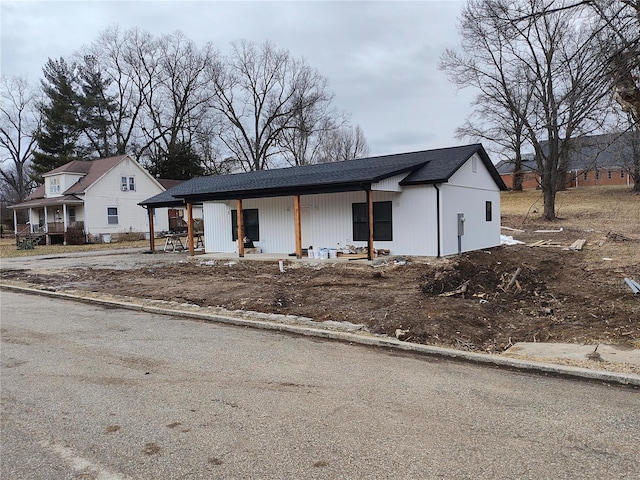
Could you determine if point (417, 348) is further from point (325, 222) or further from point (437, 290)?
point (325, 222)

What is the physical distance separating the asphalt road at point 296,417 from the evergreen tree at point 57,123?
4416cm

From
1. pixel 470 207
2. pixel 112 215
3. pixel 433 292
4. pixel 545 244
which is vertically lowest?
pixel 433 292

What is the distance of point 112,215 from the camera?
34.4 meters

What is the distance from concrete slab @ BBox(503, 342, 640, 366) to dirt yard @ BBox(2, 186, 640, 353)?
25cm

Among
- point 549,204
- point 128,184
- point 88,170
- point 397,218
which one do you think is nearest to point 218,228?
point 397,218

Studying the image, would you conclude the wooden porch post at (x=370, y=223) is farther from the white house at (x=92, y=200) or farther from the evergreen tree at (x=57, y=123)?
the evergreen tree at (x=57, y=123)

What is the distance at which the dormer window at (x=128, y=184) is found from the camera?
116 ft

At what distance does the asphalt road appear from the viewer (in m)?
3.02

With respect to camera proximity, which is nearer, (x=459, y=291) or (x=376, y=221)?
(x=459, y=291)

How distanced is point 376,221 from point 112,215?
82.3ft

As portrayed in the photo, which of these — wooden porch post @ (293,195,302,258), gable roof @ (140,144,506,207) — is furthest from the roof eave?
wooden porch post @ (293,195,302,258)

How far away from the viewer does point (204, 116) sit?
47375mm

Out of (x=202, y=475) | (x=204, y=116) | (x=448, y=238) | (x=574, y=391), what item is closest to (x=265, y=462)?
(x=202, y=475)

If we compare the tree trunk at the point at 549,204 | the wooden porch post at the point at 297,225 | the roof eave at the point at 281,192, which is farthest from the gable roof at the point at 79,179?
the tree trunk at the point at 549,204
